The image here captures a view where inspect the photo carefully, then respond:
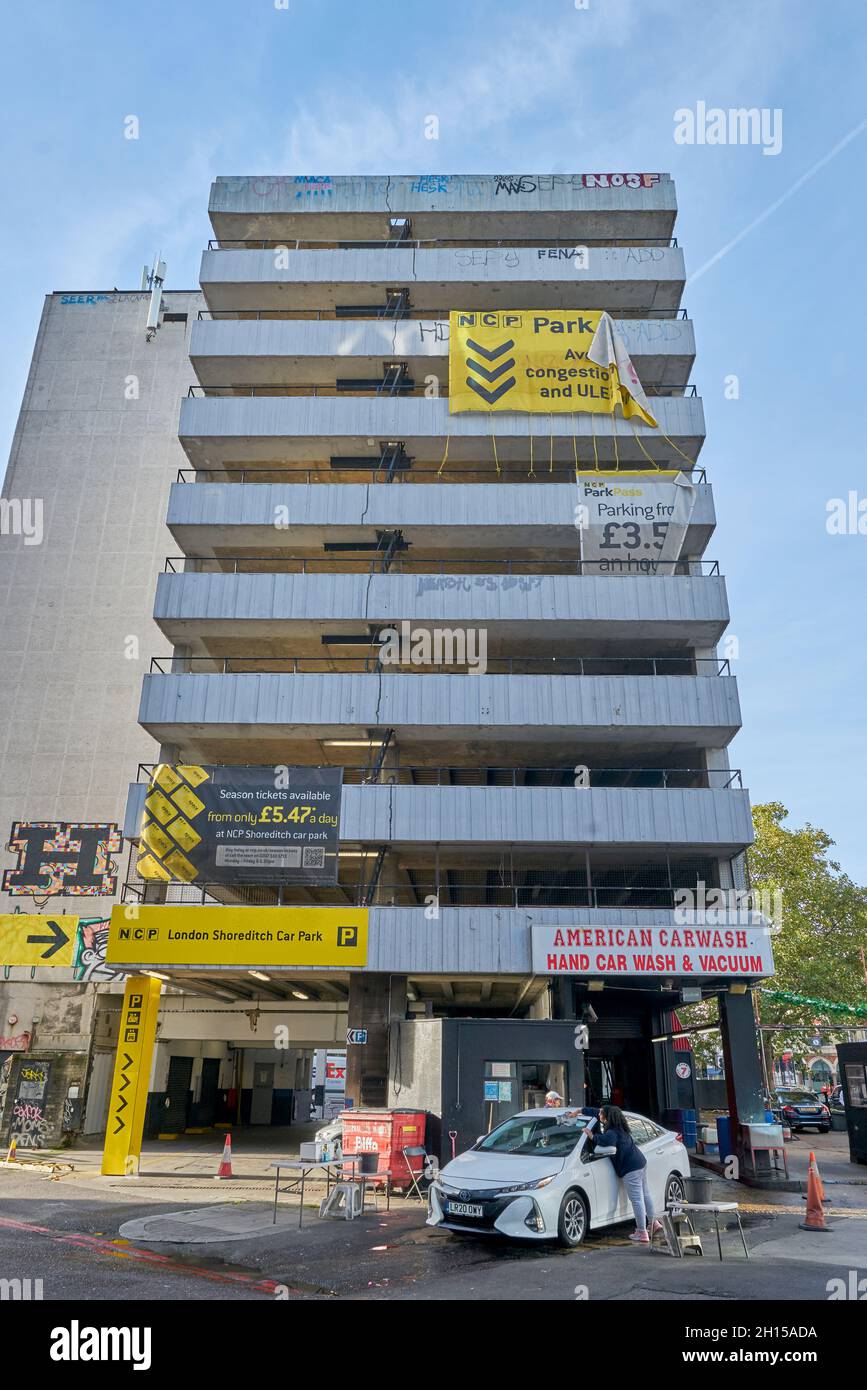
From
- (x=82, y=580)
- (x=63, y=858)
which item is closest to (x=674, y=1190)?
(x=63, y=858)

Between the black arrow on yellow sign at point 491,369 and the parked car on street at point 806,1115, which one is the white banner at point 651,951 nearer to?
the black arrow on yellow sign at point 491,369

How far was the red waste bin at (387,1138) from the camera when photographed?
637 inches

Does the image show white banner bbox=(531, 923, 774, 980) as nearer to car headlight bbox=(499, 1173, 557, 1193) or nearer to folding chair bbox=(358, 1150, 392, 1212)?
folding chair bbox=(358, 1150, 392, 1212)

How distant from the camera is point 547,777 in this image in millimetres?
29844

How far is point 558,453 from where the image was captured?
2962 cm

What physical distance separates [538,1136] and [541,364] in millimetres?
24305

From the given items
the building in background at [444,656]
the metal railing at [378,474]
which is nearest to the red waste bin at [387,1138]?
the building in background at [444,656]

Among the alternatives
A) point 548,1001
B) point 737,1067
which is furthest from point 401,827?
point 737,1067

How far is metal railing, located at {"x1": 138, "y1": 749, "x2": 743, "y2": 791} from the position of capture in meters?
25.9

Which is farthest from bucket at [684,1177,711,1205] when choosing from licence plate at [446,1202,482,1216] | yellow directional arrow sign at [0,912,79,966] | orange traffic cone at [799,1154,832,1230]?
yellow directional arrow sign at [0,912,79,966]

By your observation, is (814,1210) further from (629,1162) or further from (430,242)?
(430,242)

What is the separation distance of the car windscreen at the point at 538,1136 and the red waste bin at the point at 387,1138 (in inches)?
212

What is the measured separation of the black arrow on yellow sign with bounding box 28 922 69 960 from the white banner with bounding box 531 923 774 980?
17.7 metres
